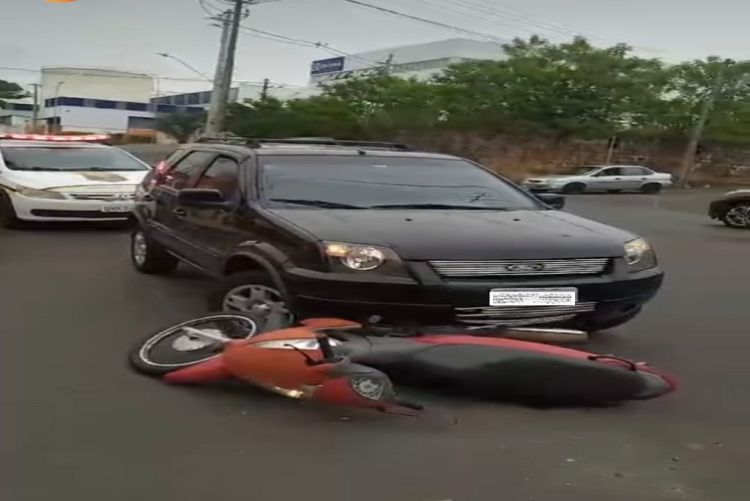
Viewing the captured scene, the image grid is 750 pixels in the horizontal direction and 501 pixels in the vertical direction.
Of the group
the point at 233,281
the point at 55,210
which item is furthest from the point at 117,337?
the point at 55,210

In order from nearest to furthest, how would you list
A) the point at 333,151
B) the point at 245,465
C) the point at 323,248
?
the point at 245,465 → the point at 323,248 → the point at 333,151

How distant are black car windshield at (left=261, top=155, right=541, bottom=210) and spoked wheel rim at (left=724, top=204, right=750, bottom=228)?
41.7 ft

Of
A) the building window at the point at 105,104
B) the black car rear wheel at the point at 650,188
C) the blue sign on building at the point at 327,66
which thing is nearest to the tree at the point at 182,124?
the blue sign on building at the point at 327,66

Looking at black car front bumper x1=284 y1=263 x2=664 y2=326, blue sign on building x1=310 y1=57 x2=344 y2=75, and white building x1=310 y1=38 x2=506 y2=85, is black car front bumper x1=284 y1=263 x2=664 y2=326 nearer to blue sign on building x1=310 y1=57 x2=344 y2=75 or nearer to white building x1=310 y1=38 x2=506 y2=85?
white building x1=310 y1=38 x2=506 y2=85

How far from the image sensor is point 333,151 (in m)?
6.86

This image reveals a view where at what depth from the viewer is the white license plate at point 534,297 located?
496 cm

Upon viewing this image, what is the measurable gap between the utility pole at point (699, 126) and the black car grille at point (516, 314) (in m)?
39.2

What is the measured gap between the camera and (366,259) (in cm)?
491

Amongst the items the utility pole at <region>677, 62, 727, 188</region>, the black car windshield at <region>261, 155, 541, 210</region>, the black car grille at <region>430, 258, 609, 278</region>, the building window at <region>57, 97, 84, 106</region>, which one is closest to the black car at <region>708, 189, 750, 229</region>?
the black car windshield at <region>261, 155, 541, 210</region>

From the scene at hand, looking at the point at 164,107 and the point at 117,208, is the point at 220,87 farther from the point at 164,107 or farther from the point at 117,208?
the point at 164,107

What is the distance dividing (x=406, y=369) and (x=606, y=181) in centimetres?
3156

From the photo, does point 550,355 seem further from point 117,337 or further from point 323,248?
point 117,337

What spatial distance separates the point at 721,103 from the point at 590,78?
6.97 meters

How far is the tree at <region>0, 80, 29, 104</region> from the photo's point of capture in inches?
2657
